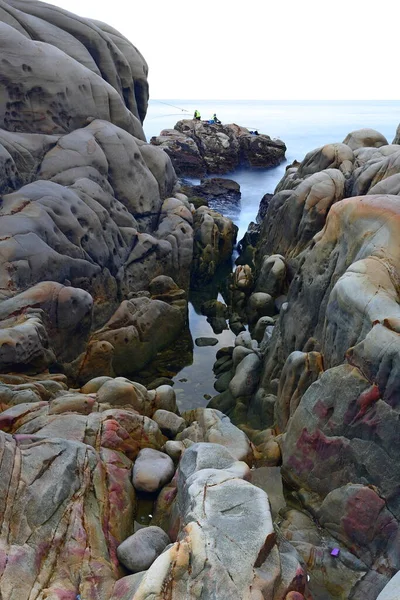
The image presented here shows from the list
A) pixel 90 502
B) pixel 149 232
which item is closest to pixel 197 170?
pixel 149 232

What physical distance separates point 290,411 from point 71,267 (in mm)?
7509

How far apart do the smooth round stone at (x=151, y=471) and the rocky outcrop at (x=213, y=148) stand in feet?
106

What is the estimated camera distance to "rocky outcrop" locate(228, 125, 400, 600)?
6855 mm

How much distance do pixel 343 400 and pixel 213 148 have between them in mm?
36491

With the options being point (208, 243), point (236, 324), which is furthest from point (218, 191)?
point (236, 324)

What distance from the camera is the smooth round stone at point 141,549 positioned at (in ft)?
20.9

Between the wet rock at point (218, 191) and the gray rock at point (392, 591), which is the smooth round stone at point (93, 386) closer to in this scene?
the gray rock at point (392, 591)

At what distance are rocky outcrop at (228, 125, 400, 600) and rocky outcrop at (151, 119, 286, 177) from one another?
28082 millimetres

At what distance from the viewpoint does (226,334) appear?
1769 centimetres

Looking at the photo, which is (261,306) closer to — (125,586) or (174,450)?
(174,450)

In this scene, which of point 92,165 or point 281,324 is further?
point 92,165

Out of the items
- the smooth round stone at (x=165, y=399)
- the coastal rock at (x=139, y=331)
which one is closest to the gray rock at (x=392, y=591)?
the smooth round stone at (x=165, y=399)

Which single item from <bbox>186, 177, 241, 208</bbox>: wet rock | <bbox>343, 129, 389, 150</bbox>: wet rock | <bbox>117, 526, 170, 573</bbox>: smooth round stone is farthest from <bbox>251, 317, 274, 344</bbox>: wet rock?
<bbox>186, 177, 241, 208</bbox>: wet rock

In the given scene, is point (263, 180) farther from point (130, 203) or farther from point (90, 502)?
point (90, 502)
